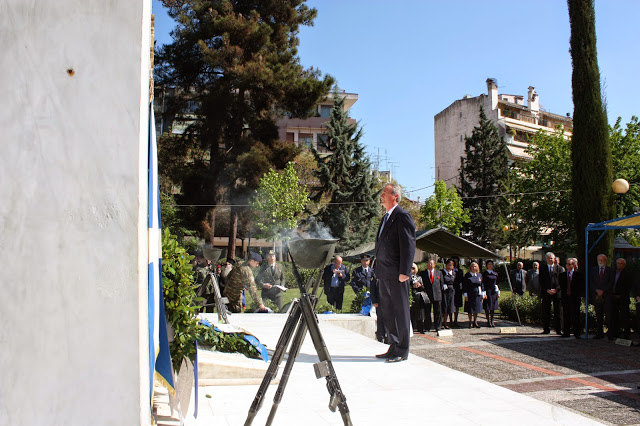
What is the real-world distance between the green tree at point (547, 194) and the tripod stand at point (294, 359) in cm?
3981

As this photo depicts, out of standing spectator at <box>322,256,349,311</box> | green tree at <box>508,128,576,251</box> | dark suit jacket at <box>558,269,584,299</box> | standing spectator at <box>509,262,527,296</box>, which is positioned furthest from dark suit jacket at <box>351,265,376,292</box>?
green tree at <box>508,128,576,251</box>

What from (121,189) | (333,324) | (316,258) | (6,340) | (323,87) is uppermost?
(323,87)

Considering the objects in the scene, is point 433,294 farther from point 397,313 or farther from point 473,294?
point 397,313

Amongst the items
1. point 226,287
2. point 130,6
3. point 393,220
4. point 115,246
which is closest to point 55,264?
point 115,246

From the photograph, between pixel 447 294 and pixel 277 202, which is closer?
pixel 447 294

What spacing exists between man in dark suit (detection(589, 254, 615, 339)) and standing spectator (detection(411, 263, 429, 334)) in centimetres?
388

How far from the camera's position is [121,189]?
7.02ft

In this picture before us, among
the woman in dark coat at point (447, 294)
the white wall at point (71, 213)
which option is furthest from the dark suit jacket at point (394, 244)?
the woman in dark coat at point (447, 294)

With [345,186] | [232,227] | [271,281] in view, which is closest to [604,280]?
[271,281]

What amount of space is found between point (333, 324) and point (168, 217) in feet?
82.0

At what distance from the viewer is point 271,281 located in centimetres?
1391

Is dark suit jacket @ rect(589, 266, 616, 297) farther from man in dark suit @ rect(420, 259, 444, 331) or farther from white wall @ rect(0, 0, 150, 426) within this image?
white wall @ rect(0, 0, 150, 426)

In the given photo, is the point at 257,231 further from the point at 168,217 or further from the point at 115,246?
the point at 115,246

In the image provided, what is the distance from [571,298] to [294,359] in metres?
12.5
